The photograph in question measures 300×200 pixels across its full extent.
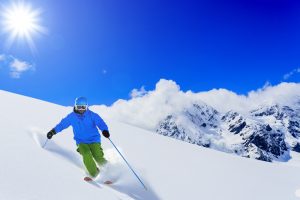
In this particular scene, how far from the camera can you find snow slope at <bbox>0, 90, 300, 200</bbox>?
5879mm

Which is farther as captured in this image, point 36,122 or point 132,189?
point 36,122

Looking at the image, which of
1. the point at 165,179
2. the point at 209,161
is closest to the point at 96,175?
the point at 165,179

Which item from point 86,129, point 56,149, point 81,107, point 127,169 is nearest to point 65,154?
point 56,149

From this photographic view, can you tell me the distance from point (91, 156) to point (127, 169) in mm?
965

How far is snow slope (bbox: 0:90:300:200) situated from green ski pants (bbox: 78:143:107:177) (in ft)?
0.72

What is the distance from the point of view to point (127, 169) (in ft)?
27.3

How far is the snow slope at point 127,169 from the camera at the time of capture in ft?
19.3

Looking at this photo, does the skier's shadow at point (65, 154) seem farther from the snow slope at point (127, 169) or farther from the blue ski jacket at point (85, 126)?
the blue ski jacket at point (85, 126)

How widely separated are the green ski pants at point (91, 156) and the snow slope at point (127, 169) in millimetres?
218

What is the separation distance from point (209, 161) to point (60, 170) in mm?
5306

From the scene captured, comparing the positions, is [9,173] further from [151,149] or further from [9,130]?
[151,149]

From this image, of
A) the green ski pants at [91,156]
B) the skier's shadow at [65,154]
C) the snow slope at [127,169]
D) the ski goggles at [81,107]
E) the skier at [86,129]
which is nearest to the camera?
the snow slope at [127,169]

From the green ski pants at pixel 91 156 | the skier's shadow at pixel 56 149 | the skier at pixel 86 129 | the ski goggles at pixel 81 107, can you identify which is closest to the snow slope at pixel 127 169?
the skier's shadow at pixel 56 149

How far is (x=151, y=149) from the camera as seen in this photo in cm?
1091
